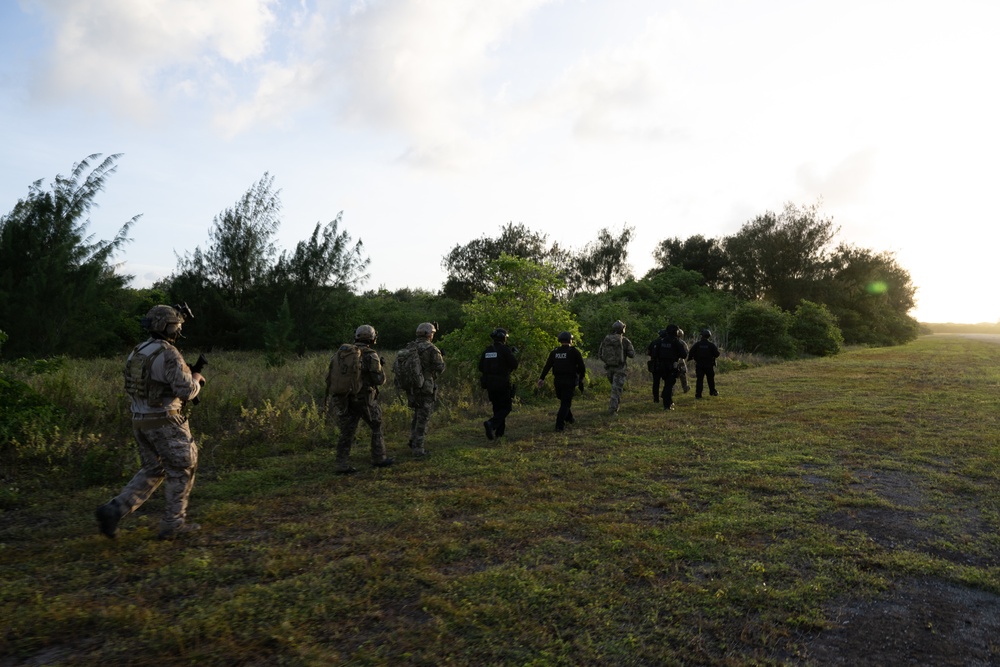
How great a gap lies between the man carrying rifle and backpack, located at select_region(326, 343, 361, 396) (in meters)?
2.08

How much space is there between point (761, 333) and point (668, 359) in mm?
17934

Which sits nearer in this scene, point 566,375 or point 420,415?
point 420,415

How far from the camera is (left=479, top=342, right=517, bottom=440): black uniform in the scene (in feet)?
30.7

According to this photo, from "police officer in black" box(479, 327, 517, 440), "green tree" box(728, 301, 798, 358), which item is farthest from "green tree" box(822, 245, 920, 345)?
"police officer in black" box(479, 327, 517, 440)

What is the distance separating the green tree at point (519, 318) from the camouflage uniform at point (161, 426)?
8.11 meters

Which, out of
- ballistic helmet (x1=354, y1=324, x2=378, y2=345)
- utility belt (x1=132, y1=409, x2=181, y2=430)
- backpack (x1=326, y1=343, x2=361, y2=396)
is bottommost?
utility belt (x1=132, y1=409, x2=181, y2=430)

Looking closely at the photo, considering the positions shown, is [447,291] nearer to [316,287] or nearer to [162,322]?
[316,287]

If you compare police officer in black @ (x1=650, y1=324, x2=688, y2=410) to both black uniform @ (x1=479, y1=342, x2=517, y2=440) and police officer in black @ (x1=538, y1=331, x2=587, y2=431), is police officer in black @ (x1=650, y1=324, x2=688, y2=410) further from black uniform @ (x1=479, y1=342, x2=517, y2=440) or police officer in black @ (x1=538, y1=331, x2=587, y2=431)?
black uniform @ (x1=479, y1=342, x2=517, y2=440)

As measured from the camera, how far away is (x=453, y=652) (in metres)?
3.23

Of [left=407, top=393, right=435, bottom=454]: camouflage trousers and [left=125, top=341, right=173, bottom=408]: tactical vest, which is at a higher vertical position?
[left=125, top=341, right=173, bottom=408]: tactical vest

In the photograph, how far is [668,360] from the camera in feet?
40.0

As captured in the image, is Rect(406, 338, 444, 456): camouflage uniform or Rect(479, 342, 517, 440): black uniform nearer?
Rect(406, 338, 444, 456): camouflage uniform

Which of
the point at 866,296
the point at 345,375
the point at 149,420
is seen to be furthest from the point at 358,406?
the point at 866,296

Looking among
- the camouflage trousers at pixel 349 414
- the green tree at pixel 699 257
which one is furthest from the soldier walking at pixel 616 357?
the green tree at pixel 699 257
